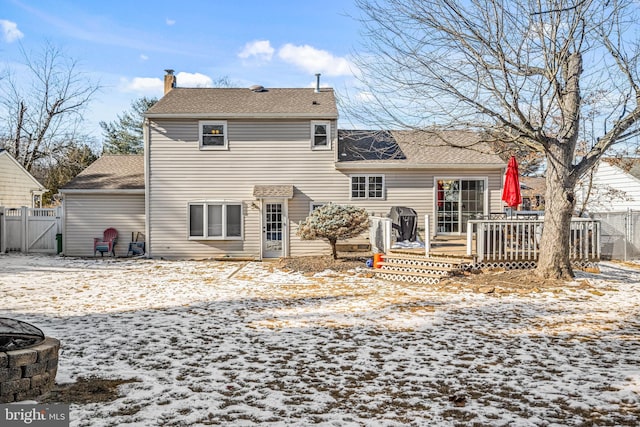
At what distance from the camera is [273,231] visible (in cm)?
1518

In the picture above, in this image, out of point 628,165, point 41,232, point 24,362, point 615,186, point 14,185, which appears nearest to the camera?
point 24,362

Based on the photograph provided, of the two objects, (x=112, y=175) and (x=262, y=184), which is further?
(x=112, y=175)

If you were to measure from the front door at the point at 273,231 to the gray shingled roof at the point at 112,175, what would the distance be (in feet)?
14.8

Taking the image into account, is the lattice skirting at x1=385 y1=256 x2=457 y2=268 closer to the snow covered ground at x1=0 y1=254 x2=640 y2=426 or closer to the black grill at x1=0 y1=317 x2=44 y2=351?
the snow covered ground at x1=0 y1=254 x2=640 y2=426

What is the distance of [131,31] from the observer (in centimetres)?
1520

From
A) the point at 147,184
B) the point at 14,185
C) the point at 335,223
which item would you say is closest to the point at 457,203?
the point at 335,223

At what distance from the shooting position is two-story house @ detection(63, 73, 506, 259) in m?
15.0

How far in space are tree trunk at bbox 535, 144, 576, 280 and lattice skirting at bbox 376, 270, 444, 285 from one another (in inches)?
87.8

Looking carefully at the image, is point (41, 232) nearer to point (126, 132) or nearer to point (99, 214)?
point (99, 214)

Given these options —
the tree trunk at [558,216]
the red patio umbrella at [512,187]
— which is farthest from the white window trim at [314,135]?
the tree trunk at [558,216]

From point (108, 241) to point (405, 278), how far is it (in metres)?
10.6

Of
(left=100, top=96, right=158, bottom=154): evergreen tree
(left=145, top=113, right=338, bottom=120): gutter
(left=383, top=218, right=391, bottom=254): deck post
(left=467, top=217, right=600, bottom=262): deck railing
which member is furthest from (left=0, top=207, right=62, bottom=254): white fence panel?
(left=467, top=217, right=600, bottom=262): deck railing

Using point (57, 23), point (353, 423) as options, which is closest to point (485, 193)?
point (353, 423)

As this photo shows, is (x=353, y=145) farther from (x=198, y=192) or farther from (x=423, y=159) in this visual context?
(x=198, y=192)
